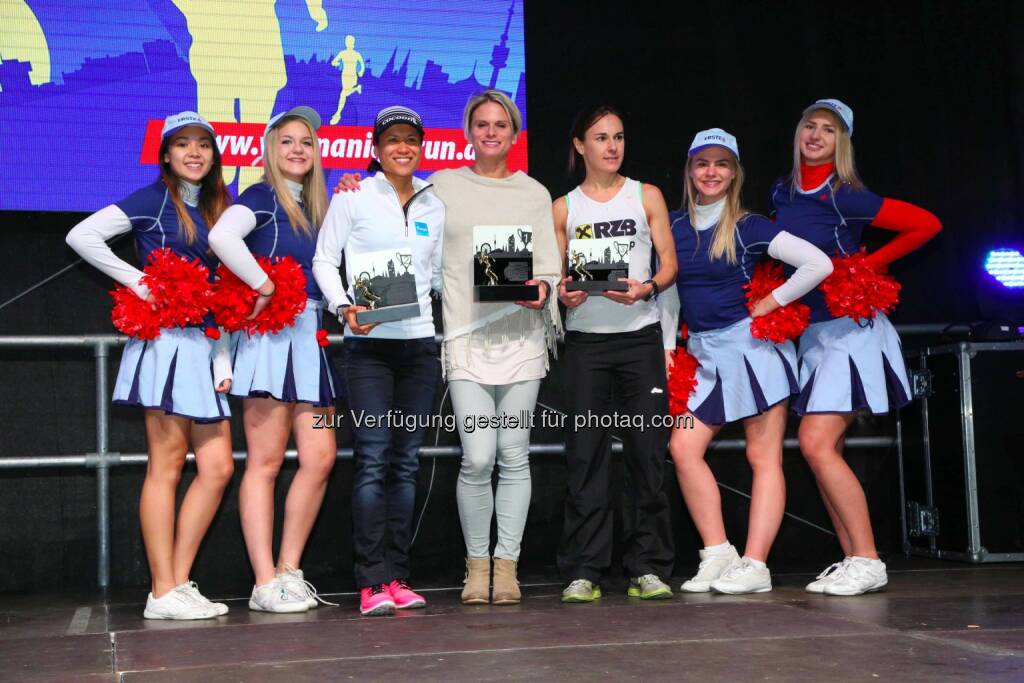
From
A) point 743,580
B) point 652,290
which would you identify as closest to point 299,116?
point 652,290

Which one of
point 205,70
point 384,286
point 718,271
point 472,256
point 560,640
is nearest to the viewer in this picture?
point 560,640

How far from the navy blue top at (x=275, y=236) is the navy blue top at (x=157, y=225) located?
149mm

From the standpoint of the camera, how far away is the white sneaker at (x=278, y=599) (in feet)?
11.3

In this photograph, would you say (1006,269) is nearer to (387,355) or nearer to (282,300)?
(387,355)

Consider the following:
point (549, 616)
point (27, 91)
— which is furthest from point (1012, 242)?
point (27, 91)

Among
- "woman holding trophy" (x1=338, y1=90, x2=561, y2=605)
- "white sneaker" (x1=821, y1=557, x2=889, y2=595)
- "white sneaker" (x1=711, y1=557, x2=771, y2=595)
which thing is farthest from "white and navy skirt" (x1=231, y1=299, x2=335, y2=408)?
"white sneaker" (x1=821, y1=557, x2=889, y2=595)

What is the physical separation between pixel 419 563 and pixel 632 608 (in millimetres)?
1214

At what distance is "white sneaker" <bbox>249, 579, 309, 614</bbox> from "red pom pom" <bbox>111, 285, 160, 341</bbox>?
80cm

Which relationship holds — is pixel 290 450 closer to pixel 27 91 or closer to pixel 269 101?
pixel 269 101

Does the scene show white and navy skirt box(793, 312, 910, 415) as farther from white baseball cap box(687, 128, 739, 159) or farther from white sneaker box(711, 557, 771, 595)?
white baseball cap box(687, 128, 739, 159)

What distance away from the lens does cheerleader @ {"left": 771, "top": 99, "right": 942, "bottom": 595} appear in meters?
3.73

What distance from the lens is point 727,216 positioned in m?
3.76

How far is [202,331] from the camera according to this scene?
343 cm

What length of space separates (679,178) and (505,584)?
5.94 feet
